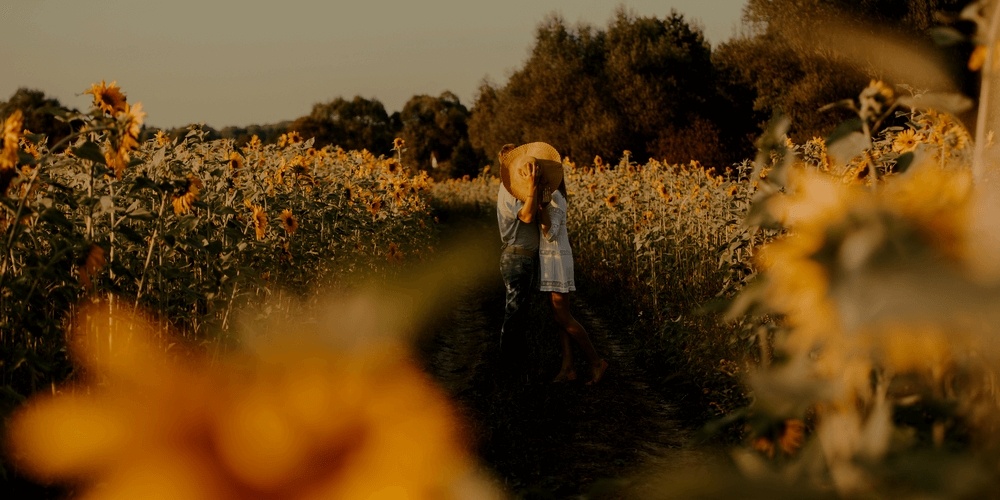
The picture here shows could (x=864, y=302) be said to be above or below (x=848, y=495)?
above

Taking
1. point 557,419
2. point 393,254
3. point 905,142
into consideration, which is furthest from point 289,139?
point 905,142

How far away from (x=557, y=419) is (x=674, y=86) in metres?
29.0

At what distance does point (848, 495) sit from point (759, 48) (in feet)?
91.2

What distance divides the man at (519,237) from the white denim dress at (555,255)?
8cm

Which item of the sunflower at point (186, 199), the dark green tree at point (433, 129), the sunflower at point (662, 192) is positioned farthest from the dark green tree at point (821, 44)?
the dark green tree at point (433, 129)

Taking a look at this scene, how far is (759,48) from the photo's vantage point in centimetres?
2677

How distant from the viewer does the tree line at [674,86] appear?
917 inches

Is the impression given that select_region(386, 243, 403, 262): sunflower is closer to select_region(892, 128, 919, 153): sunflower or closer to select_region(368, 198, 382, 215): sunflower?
select_region(368, 198, 382, 215): sunflower

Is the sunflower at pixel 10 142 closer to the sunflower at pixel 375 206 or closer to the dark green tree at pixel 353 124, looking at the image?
the sunflower at pixel 375 206

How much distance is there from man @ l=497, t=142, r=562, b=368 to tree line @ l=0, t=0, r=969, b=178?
14.1 m

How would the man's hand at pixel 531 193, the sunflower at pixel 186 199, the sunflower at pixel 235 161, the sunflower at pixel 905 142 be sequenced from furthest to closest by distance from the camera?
the man's hand at pixel 531 193 → the sunflower at pixel 235 161 → the sunflower at pixel 905 142 → the sunflower at pixel 186 199

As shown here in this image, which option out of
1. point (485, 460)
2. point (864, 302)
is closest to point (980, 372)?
point (864, 302)

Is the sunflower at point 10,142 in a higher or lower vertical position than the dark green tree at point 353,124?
lower

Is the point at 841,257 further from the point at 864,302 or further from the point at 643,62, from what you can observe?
the point at 643,62
